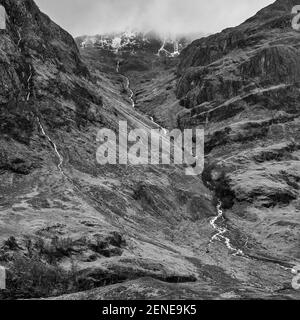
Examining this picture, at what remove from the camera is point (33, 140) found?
406 feet

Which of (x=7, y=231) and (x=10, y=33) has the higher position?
(x=10, y=33)

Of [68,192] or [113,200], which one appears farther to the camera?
[113,200]

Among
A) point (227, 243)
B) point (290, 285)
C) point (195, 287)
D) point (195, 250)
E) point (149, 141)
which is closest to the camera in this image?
point (195, 287)

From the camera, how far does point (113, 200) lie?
117438mm

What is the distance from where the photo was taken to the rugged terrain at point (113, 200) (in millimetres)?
77875

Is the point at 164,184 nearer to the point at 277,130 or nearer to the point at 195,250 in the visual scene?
the point at 195,250

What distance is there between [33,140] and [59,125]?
1274 centimetres

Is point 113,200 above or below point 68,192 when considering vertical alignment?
below

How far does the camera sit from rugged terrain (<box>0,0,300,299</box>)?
7788 cm

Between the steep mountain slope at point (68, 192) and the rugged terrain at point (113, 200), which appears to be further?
the steep mountain slope at point (68, 192)

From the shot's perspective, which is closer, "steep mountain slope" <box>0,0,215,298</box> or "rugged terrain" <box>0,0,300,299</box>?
"rugged terrain" <box>0,0,300,299</box>

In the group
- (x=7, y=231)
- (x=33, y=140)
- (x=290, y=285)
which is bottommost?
(x=290, y=285)
